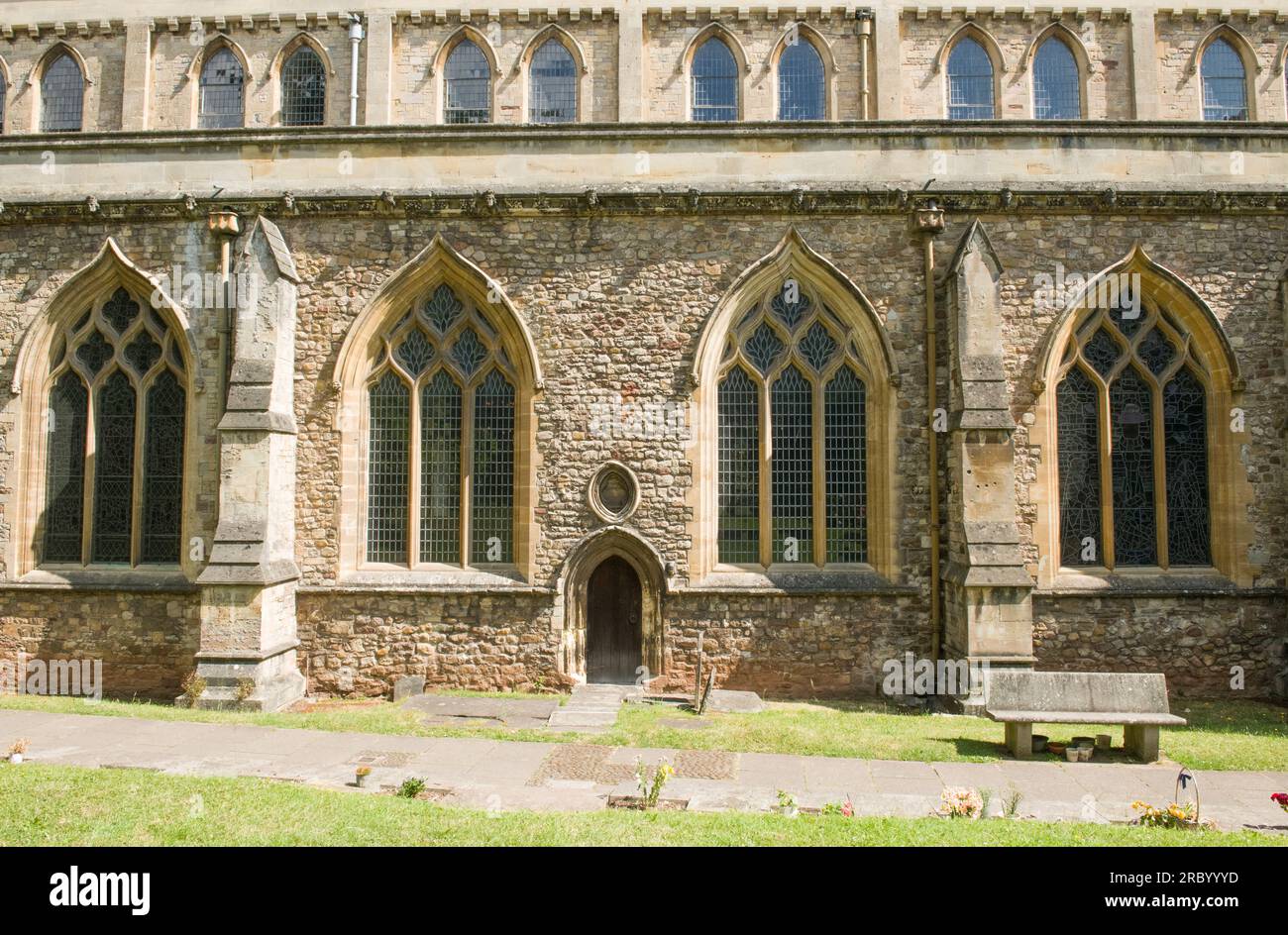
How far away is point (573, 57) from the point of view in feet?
56.3

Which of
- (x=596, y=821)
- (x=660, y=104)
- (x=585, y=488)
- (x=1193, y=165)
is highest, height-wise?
(x=660, y=104)

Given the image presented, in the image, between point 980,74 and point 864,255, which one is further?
point 980,74

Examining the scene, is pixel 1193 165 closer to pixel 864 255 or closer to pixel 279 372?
pixel 864 255

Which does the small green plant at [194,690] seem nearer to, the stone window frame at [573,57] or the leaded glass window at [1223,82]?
the stone window frame at [573,57]

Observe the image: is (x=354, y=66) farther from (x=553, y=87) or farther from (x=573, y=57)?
(x=573, y=57)

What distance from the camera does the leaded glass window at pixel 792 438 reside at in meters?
12.5

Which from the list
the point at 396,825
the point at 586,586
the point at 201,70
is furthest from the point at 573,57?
the point at 396,825

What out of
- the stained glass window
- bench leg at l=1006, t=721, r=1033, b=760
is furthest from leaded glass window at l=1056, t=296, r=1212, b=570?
the stained glass window

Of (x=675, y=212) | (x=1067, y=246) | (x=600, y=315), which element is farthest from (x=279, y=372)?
(x=1067, y=246)

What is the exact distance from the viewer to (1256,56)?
16969 mm

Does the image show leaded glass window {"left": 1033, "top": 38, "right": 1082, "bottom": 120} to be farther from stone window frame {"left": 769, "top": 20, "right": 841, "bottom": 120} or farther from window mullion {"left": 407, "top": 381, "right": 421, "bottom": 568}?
window mullion {"left": 407, "top": 381, "right": 421, "bottom": 568}

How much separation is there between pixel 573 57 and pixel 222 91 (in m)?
7.51

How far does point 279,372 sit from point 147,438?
2.74m
